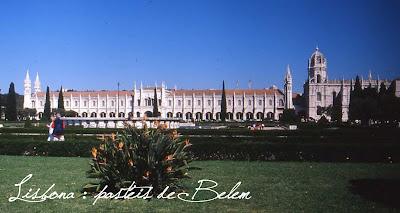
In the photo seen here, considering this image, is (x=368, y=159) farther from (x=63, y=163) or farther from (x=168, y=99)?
(x=168, y=99)

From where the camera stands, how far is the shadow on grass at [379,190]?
8.02 meters

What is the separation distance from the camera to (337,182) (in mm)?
10141

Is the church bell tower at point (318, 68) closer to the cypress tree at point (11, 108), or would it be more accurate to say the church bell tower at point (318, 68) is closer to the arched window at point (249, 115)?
the arched window at point (249, 115)

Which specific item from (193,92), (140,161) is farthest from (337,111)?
(140,161)

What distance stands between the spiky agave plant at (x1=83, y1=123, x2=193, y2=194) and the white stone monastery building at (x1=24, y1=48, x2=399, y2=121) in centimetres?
7340

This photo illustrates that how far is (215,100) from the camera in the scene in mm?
84375

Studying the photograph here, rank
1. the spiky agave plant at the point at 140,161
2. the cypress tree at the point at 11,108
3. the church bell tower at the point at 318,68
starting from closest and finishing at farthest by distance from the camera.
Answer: the spiky agave plant at the point at 140,161, the cypress tree at the point at 11,108, the church bell tower at the point at 318,68

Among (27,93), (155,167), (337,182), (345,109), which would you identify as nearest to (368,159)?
(337,182)

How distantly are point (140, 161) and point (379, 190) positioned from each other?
4.79 metres

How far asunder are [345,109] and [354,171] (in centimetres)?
7305

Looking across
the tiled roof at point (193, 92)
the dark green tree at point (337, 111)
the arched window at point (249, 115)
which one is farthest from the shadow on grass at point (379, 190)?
the arched window at point (249, 115)

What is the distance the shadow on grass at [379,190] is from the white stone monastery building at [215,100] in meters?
72.1

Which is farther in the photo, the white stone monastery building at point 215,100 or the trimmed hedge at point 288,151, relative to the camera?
the white stone monastery building at point 215,100

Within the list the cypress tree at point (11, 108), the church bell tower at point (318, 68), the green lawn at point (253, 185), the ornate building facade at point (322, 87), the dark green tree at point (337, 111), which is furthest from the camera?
the church bell tower at point (318, 68)
